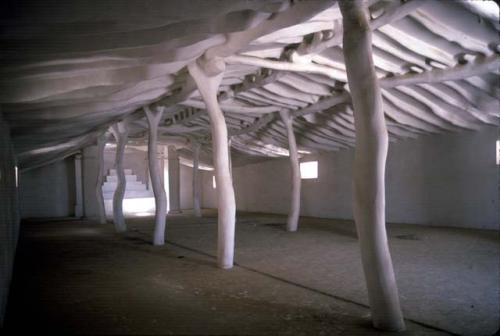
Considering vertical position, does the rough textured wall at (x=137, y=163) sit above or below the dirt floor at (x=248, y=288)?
above

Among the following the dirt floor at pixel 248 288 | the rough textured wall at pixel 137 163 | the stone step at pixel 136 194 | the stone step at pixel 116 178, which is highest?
the rough textured wall at pixel 137 163

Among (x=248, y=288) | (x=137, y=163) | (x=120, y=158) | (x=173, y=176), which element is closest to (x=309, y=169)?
(x=173, y=176)

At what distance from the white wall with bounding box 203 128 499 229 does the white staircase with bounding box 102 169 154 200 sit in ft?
36.9

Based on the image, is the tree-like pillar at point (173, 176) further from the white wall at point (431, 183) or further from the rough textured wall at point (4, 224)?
the rough textured wall at point (4, 224)

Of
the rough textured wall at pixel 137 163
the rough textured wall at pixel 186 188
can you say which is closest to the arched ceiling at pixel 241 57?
the rough textured wall at pixel 137 163

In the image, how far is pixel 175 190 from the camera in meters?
24.1

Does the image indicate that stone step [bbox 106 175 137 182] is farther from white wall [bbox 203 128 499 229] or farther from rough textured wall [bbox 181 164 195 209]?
white wall [bbox 203 128 499 229]

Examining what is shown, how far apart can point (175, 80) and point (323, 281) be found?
5.08m

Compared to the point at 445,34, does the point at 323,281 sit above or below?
below

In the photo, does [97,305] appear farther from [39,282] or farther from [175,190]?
[175,190]

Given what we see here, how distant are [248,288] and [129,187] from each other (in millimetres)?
20464

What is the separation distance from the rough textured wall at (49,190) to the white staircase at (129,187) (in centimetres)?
203

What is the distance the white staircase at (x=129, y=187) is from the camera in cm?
2408

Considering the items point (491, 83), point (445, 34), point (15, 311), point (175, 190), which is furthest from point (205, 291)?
point (175, 190)
